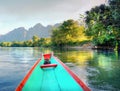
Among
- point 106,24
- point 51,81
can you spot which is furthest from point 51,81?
point 106,24

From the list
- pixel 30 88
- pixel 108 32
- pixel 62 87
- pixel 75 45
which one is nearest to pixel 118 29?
pixel 108 32

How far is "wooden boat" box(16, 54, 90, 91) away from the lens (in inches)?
411

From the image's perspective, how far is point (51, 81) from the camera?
11.6 metres

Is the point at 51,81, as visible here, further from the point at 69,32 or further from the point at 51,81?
the point at 69,32

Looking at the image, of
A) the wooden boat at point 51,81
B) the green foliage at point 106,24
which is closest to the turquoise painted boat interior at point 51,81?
the wooden boat at point 51,81

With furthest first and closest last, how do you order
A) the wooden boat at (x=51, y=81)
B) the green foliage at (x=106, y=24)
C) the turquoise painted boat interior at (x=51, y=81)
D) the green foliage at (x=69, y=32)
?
the green foliage at (x=69, y=32)
the turquoise painted boat interior at (x=51, y=81)
the wooden boat at (x=51, y=81)
the green foliage at (x=106, y=24)

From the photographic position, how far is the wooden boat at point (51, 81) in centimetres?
1044

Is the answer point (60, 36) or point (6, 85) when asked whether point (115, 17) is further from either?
point (60, 36)

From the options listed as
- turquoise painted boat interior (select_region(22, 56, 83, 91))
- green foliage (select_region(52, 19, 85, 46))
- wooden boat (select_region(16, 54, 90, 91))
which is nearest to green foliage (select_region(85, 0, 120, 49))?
wooden boat (select_region(16, 54, 90, 91))

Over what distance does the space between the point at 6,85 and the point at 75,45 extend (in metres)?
112

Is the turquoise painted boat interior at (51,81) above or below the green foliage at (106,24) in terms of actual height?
below

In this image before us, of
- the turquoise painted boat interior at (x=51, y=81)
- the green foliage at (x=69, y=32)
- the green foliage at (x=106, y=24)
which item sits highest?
the green foliage at (x=69, y=32)

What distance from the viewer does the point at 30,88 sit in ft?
34.9

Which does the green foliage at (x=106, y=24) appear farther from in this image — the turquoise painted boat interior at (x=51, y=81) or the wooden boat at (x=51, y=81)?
the turquoise painted boat interior at (x=51, y=81)
